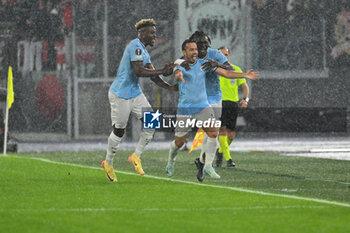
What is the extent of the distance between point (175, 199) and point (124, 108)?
2.62 m

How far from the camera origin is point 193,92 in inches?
514

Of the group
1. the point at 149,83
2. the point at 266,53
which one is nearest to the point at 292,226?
the point at 149,83

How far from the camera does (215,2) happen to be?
34156 millimetres

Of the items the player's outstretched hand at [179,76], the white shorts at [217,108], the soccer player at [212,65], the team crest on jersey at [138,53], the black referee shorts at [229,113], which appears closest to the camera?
the player's outstretched hand at [179,76]

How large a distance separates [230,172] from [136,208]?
5.60 m

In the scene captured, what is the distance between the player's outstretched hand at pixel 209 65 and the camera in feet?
43.3

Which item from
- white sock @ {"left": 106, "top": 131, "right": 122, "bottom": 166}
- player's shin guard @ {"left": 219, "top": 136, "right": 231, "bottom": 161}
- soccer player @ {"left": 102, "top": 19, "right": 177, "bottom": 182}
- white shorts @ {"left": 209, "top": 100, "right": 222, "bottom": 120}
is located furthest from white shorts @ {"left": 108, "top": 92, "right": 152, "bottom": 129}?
player's shin guard @ {"left": 219, "top": 136, "right": 231, "bottom": 161}

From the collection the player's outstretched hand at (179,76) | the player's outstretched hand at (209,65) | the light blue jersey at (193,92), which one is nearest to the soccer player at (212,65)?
the player's outstretched hand at (209,65)

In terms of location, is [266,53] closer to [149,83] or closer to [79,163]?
[149,83]

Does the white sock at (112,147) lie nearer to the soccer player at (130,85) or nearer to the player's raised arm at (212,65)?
the soccer player at (130,85)

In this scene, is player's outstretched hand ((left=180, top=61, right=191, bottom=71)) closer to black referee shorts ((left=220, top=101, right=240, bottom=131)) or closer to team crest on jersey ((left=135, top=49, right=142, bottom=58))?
team crest on jersey ((left=135, top=49, right=142, bottom=58))

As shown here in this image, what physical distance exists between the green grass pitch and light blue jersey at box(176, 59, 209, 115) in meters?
0.97

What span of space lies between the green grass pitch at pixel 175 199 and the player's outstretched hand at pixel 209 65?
4.94ft

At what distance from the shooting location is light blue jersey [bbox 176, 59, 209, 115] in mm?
13055
